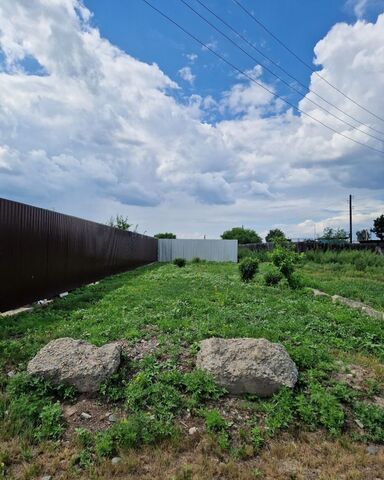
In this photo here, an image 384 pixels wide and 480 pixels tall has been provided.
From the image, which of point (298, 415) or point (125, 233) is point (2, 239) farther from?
point (125, 233)

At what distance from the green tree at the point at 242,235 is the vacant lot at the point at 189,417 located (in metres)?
35.2

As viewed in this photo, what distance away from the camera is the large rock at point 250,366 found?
288cm

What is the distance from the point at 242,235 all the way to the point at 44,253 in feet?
111

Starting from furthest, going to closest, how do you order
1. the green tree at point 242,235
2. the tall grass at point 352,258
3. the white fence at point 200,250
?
1. the green tree at point 242,235
2. the white fence at point 200,250
3. the tall grass at point 352,258

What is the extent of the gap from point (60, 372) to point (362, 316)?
446 centimetres

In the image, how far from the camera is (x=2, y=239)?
5789 mm

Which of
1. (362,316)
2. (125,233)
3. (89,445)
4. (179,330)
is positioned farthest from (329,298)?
(125,233)

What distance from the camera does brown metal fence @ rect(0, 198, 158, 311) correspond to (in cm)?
596

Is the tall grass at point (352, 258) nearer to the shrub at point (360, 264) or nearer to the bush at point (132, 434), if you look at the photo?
the shrub at point (360, 264)

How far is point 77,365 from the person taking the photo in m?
3.01

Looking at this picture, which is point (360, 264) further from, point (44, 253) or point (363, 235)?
point (363, 235)

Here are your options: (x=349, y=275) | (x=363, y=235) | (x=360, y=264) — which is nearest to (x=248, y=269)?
(x=349, y=275)

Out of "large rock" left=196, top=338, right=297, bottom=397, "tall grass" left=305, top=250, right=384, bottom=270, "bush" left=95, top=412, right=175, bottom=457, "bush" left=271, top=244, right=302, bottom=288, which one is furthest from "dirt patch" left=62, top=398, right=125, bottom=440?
"tall grass" left=305, top=250, right=384, bottom=270

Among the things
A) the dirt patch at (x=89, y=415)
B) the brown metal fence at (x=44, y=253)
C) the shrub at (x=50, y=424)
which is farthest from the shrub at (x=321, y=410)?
the brown metal fence at (x=44, y=253)
